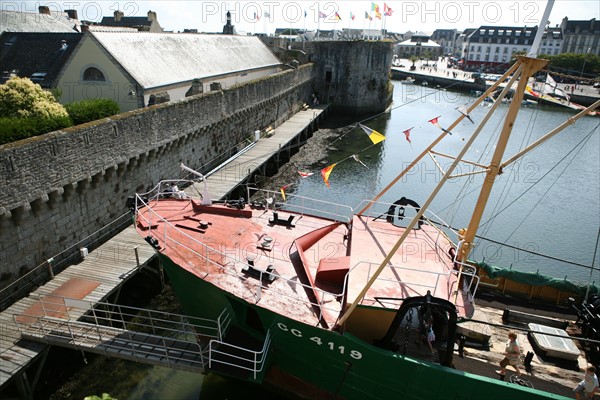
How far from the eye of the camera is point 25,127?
50.5ft

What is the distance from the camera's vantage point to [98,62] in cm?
2581

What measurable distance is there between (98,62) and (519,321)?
25559 millimetres

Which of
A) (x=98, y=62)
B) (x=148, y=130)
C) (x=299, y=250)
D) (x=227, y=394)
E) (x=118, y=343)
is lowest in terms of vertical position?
(x=227, y=394)

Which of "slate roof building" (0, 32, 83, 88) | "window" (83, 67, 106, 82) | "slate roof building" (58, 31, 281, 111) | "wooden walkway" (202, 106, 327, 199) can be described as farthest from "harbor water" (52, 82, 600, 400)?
"slate roof building" (0, 32, 83, 88)

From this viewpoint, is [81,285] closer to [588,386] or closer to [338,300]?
[338,300]

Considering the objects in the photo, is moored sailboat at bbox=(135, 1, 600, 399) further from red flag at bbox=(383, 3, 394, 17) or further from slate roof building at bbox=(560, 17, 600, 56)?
slate roof building at bbox=(560, 17, 600, 56)

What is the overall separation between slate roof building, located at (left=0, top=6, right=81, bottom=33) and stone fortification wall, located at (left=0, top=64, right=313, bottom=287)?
62.3 feet

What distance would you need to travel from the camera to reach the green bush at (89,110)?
61.7 feet

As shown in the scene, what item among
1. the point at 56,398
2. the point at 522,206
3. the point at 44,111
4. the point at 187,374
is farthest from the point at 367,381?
the point at 522,206

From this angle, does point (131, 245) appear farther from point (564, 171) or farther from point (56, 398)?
point (564, 171)

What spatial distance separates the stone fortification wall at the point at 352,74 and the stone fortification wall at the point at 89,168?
91.0 ft

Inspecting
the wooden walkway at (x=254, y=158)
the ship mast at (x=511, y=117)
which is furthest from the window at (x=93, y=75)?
the ship mast at (x=511, y=117)

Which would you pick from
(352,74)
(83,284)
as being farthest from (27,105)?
(352,74)

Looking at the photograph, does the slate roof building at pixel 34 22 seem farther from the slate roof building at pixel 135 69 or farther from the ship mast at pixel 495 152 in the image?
the ship mast at pixel 495 152
